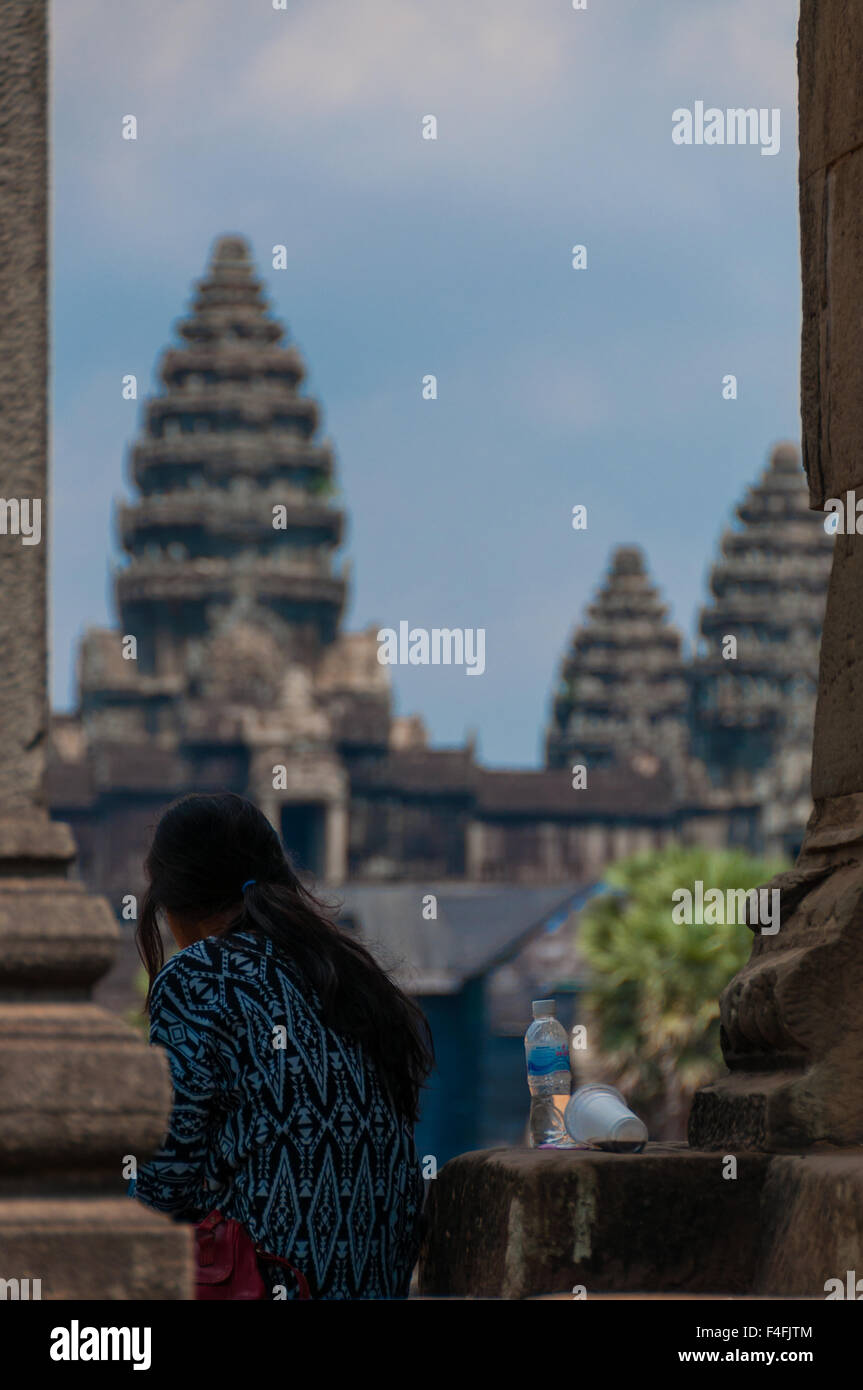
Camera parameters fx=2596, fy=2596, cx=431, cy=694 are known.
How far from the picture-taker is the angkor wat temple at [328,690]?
53.7 meters

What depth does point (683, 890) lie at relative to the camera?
79.7 feet

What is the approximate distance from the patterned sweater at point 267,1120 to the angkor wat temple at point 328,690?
45270mm

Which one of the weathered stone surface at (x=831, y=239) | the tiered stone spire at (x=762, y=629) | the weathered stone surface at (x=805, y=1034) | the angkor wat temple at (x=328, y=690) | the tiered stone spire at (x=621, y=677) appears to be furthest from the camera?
the tiered stone spire at (x=621, y=677)

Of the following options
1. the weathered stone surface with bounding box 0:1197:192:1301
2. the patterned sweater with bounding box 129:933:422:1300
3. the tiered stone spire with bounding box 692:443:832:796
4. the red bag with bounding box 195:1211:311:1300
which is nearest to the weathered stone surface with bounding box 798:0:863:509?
the patterned sweater with bounding box 129:933:422:1300

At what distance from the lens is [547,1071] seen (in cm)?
449

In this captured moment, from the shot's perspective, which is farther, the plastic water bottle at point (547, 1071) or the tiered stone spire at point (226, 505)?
the tiered stone spire at point (226, 505)

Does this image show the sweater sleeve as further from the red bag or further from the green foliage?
the green foliage

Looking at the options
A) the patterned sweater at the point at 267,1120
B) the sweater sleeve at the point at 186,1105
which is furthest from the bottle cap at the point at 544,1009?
the sweater sleeve at the point at 186,1105

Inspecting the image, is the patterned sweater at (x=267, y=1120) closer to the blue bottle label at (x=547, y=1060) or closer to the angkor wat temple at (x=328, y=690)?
the blue bottle label at (x=547, y=1060)
